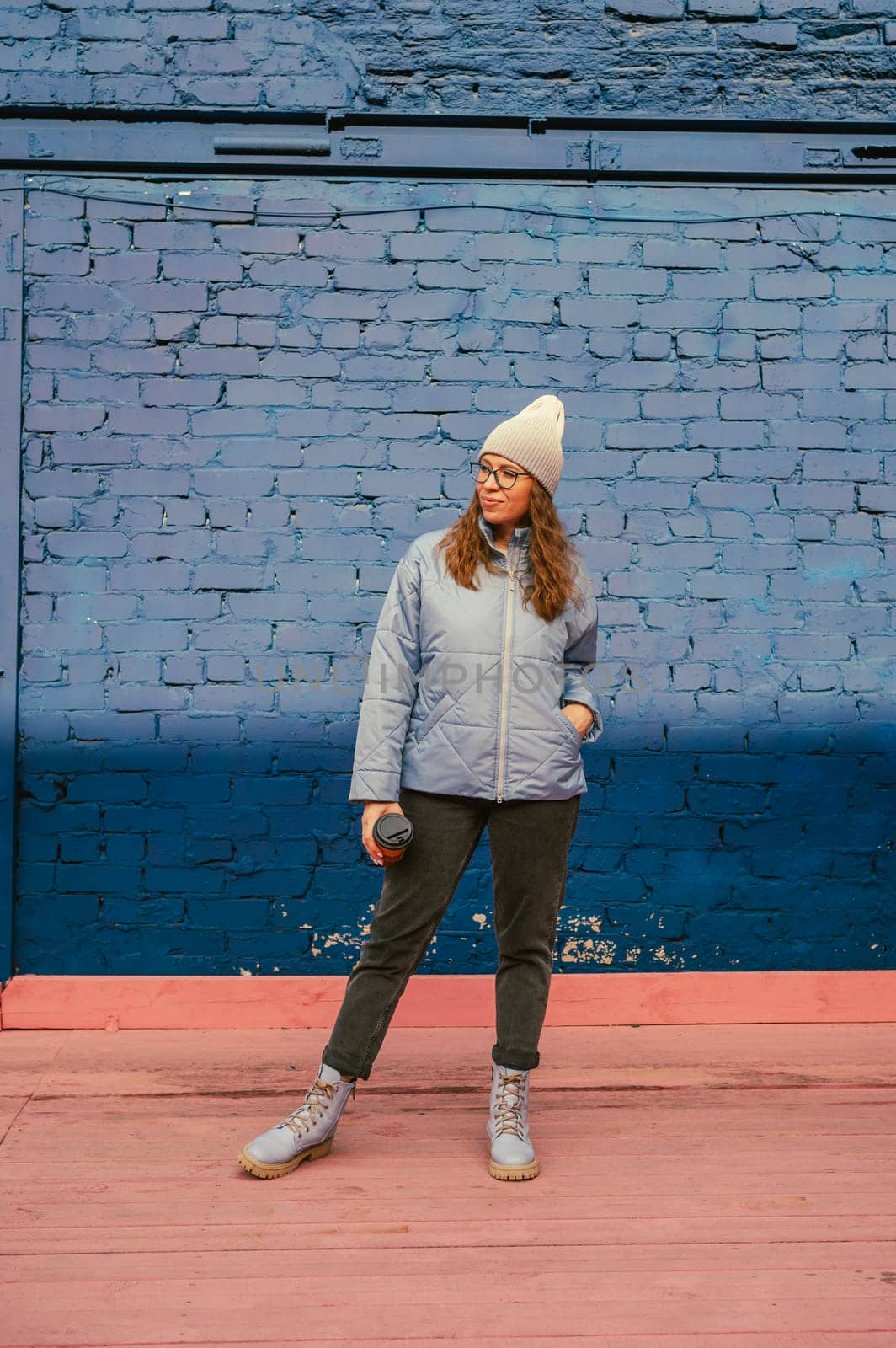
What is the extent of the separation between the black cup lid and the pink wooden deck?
2.59 feet

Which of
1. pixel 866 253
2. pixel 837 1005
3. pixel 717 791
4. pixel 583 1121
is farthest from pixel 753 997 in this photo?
pixel 866 253

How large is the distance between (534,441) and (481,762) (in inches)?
30.1

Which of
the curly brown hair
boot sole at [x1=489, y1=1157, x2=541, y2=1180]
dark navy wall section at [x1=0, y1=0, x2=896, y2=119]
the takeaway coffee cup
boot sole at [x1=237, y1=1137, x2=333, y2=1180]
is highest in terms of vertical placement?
dark navy wall section at [x1=0, y1=0, x2=896, y2=119]

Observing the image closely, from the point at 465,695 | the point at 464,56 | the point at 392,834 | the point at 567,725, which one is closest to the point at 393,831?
the point at 392,834

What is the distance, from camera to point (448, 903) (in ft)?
8.66

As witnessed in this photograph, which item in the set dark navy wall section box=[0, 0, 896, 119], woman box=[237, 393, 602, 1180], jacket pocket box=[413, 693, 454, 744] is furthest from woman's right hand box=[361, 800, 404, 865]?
dark navy wall section box=[0, 0, 896, 119]

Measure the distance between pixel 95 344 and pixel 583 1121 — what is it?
2.85 m

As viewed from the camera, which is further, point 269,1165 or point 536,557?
point 536,557

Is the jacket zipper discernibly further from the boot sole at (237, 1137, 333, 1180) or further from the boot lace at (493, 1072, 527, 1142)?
the boot sole at (237, 1137, 333, 1180)

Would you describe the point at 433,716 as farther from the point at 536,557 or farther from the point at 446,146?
the point at 446,146

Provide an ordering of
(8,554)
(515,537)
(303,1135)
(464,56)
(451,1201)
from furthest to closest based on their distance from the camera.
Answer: (464,56) → (8,554) → (515,537) → (303,1135) → (451,1201)

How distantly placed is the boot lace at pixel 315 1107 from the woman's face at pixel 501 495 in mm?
1388

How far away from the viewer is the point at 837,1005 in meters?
3.78

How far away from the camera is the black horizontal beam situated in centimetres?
375
